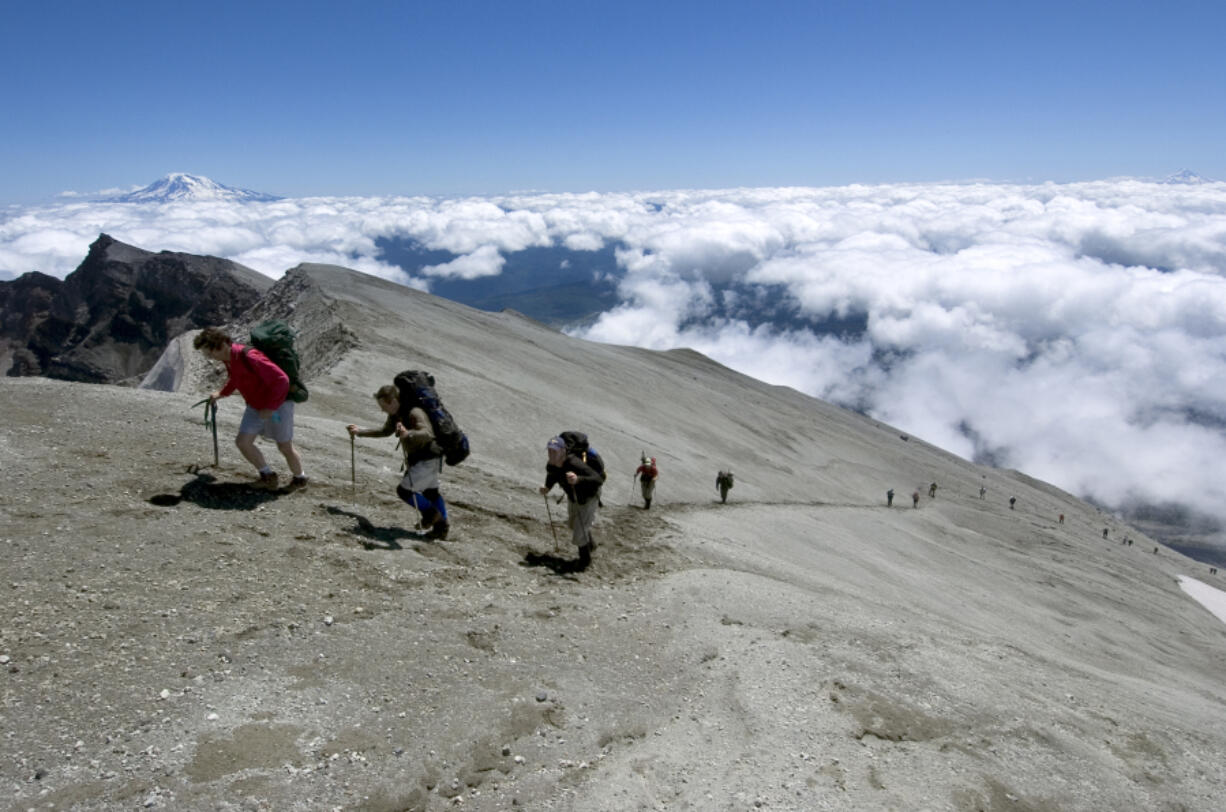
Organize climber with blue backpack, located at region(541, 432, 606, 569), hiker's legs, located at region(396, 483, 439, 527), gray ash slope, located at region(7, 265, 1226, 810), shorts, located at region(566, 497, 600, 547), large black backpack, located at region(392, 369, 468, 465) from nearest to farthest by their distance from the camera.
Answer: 1. gray ash slope, located at region(7, 265, 1226, 810)
2. large black backpack, located at region(392, 369, 468, 465)
3. hiker's legs, located at region(396, 483, 439, 527)
4. climber with blue backpack, located at region(541, 432, 606, 569)
5. shorts, located at region(566, 497, 600, 547)

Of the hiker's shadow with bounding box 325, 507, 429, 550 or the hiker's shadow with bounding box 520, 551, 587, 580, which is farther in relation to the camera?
the hiker's shadow with bounding box 520, 551, 587, 580

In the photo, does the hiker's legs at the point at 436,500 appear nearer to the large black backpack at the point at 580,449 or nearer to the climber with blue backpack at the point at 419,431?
the climber with blue backpack at the point at 419,431

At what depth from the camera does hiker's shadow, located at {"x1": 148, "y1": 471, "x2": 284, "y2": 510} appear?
28.7 feet

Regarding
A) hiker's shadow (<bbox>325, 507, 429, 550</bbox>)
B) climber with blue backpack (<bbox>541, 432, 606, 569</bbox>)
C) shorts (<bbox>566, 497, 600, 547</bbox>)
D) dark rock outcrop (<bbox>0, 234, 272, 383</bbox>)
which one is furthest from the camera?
dark rock outcrop (<bbox>0, 234, 272, 383</bbox>)

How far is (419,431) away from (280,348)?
7.41ft

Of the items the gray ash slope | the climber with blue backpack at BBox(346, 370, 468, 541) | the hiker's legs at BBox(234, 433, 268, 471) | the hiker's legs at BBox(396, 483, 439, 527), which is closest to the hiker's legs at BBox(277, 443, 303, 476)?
the hiker's legs at BBox(234, 433, 268, 471)

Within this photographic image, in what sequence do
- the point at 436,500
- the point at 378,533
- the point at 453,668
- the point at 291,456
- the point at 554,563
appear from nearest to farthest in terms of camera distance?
the point at 453,668 → the point at 378,533 → the point at 291,456 → the point at 436,500 → the point at 554,563

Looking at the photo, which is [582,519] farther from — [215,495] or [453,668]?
[215,495]

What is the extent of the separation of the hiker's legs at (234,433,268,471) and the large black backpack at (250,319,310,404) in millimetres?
727

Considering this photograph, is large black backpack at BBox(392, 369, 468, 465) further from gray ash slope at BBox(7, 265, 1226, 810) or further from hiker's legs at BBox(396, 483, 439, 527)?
gray ash slope at BBox(7, 265, 1226, 810)

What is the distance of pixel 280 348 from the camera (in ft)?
30.0

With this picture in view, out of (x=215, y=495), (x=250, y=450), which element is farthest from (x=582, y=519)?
(x=215, y=495)

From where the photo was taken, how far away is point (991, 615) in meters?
19.8

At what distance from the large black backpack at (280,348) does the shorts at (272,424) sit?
0.22 metres
